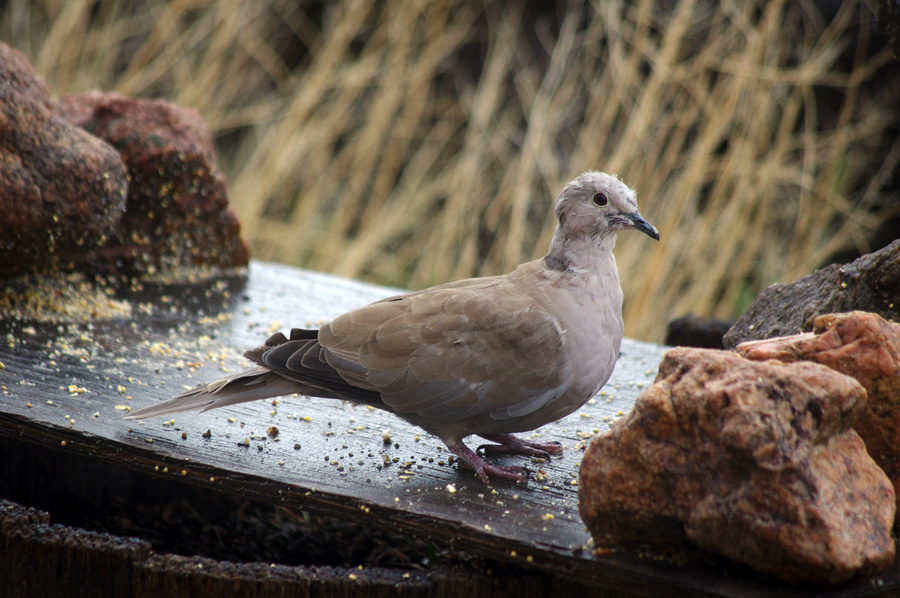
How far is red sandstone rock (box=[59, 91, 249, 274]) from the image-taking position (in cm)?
411

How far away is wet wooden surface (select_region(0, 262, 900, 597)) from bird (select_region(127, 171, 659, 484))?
123 mm

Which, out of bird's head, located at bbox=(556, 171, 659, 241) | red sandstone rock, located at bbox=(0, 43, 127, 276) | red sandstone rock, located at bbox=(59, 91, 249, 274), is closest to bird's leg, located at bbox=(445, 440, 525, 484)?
bird's head, located at bbox=(556, 171, 659, 241)

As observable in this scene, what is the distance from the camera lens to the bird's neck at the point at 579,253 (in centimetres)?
258

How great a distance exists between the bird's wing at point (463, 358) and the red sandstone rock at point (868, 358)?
0.55 meters

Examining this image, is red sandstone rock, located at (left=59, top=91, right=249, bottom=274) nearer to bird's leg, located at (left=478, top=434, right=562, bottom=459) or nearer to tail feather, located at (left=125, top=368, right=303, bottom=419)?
tail feather, located at (left=125, top=368, right=303, bottom=419)

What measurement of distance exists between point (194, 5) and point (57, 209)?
374 cm

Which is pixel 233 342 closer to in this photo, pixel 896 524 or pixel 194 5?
pixel 896 524

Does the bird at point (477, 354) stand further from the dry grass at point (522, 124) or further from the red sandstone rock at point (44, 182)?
the dry grass at point (522, 124)

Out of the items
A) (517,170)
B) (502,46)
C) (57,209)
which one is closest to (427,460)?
(57,209)

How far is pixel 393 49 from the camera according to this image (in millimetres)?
6527

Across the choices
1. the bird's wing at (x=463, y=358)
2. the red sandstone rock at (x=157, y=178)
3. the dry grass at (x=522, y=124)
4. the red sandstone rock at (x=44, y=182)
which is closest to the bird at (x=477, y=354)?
the bird's wing at (x=463, y=358)

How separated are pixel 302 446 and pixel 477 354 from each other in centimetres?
58

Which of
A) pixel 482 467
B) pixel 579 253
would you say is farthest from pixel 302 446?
pixel 579 253

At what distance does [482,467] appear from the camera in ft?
7.97
